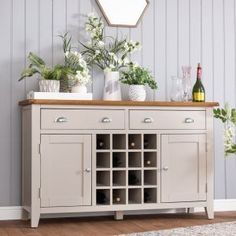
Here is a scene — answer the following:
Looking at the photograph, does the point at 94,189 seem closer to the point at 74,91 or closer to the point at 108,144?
the point at 108,144

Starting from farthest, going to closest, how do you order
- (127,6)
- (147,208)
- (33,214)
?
(127,6)
(147,208)
(33,214)

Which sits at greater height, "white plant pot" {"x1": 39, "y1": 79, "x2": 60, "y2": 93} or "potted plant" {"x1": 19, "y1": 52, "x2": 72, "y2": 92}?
"potted plant" {"x1": 19, "y1": 52, "x2": 72, "y2": 92}

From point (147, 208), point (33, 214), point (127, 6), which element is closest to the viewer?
point (33, 214)

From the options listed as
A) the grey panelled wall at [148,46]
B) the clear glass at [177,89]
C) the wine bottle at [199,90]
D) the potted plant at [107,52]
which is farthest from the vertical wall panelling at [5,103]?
the wine bottle at [199,90]

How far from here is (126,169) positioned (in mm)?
4117

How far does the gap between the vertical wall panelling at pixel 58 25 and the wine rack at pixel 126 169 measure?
67cm

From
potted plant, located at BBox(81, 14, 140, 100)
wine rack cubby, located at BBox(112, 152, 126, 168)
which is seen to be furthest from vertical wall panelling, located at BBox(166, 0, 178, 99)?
wine rack cubby, located at BBox(112, 152, 126, 168)

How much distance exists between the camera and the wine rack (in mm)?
4105

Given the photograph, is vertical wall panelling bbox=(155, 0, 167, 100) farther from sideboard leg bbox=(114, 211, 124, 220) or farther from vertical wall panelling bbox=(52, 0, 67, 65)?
sideboard leg bbox=(114, 211, 124, 220)

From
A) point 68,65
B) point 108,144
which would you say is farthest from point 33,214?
point 68,65

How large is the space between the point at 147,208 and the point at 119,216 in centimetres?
21

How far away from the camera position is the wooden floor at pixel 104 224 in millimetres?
3766

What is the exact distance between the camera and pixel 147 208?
4.15 meters

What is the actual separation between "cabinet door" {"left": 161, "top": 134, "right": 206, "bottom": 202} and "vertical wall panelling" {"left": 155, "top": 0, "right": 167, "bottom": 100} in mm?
499
